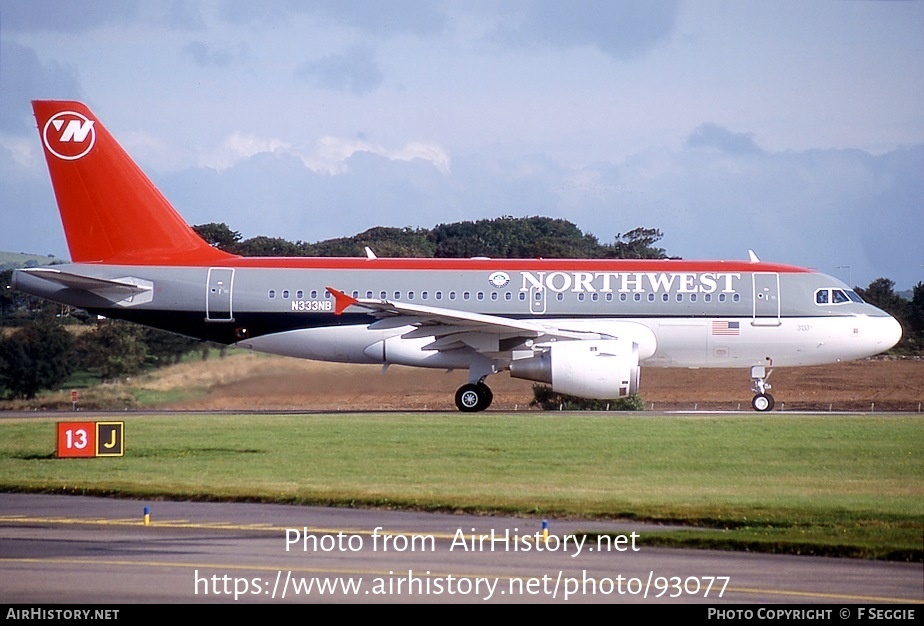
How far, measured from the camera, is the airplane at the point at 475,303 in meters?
30.7

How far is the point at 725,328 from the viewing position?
3089 cm

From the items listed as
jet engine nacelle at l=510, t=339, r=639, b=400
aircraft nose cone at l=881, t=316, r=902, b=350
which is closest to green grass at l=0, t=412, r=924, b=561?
jet engine nacelle at l=510, t=339, r=639, b=400

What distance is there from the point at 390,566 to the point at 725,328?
20.8m

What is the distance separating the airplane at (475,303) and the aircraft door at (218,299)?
0.03 meters

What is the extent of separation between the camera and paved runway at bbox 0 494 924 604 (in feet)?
33.7

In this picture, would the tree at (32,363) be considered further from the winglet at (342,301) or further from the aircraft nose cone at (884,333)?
the aircraft nose cone at (884,333)

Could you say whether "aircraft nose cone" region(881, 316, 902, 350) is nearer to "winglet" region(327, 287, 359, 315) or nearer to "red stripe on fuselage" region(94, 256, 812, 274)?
"red stripe on fuselage" region(94, 256, 812, 274)

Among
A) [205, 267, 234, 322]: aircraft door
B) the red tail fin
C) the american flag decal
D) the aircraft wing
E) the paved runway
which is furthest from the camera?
the red tail fin

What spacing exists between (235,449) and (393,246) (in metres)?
54.9

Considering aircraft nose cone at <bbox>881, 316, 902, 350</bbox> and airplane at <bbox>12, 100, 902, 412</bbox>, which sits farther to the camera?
aircraft nose cone at <bbox>881, 316, 902, 350</bbox>

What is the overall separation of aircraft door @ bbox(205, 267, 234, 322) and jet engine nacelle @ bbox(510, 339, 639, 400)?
802 centimetres

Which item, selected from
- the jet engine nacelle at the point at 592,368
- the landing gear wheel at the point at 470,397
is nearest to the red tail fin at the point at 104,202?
the landing gear wheel at the point at 470,397

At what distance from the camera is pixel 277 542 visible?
42.2 ft
